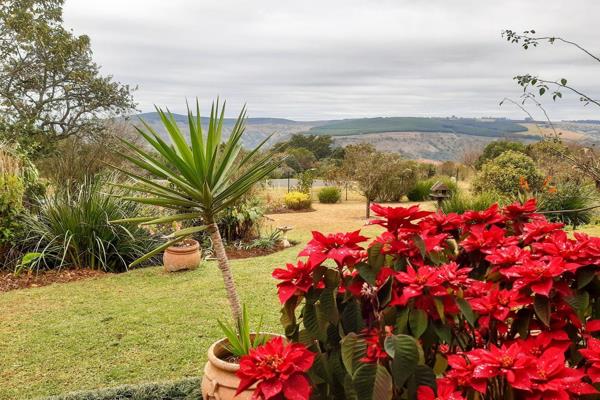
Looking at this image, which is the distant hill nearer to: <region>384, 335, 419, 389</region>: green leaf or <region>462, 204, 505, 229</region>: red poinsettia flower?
<region>462, 204, 505, 229</region>: red poinsettia flower

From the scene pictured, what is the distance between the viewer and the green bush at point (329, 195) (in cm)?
1944

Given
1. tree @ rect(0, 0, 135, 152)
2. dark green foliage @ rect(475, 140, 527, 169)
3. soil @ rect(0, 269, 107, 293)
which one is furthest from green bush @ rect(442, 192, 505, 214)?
dark green foliage @ rect(475, 140, 527, 169)

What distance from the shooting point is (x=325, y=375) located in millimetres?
1559

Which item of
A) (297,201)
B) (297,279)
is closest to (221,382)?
(297,279)

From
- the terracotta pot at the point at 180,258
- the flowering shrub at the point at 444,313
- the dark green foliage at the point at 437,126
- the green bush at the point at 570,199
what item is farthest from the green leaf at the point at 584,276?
→ the dark green foliage at the point at 437,126

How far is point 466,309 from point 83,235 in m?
6.49

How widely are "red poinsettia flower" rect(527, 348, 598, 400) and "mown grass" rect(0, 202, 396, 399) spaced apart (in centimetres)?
272

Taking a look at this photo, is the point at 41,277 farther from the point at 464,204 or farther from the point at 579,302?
the point at 464,204

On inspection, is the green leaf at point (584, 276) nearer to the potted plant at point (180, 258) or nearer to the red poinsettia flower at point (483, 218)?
the red poinsettia flower at point (483, 218)

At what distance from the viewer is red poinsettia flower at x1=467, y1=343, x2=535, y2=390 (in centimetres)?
111

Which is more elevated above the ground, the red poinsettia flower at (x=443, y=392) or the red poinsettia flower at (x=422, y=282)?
the red poinsettia flower at (x=422, y=282)

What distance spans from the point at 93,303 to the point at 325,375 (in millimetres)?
4434

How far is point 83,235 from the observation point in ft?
22.8

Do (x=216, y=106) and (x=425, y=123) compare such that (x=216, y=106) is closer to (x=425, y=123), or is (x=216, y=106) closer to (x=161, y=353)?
(x=161, y=353)
